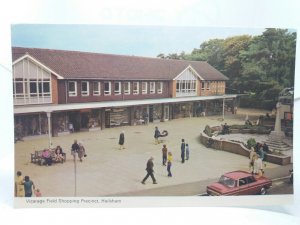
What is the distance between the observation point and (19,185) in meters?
4.34

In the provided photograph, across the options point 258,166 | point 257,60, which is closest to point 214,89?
point 257,60

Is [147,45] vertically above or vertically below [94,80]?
above

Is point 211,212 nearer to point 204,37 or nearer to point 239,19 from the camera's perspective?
point 204,37

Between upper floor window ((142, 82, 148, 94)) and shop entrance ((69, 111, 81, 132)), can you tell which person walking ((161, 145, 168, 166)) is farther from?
shop entrance ((69, 111, 81, 132))

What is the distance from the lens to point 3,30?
4469 millimetres

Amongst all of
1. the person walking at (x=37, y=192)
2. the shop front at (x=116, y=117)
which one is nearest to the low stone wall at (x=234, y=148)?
the shop front at (x=116, y=117)

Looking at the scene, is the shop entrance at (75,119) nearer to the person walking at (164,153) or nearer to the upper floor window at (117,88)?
the upper floor window at (117,88)

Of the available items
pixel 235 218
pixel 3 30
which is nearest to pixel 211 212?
pixel 235 218

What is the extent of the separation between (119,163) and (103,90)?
38.8 inches

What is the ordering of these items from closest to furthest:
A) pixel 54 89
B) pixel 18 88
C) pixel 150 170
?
pixel 18 88, pixel 54 89, pixel 150 170

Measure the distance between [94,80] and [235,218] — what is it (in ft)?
8.30

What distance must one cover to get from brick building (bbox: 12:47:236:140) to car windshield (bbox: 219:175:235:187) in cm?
90

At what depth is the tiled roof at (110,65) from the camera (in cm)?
429

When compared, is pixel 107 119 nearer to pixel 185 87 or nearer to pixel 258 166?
pixel 185 87
